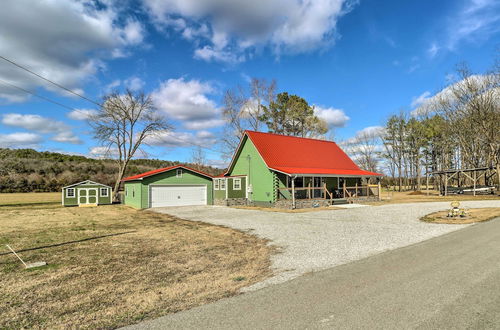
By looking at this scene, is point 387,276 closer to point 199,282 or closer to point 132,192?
point 199,282

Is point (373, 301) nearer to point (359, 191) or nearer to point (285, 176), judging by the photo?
point (285, 176)

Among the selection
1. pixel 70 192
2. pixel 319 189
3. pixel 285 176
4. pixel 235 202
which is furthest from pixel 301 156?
pixel 70 192

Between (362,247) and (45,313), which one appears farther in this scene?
(362,247)

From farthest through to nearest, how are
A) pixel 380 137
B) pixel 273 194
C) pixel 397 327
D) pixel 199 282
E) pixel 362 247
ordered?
pixel 380 137 < pixel 273 194 < pixel 362 247 < pixel 199 282 < pixel 397 327

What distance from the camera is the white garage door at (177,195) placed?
23.3 m

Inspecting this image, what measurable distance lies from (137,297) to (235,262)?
8.07ft

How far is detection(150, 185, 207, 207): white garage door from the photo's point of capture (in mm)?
23344

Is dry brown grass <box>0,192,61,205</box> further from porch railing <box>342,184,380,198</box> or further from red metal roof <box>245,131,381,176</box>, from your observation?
porch railing <box>342,184,380,198</box>

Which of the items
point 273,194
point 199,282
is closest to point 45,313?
point 199,282

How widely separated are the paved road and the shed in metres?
26.9

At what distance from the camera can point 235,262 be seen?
6.41 metres

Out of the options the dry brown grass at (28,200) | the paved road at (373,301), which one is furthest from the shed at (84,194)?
the paved road at (373,301)

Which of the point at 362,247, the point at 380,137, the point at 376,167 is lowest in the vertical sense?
the point at 362,247

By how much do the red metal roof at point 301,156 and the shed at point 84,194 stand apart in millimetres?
15563
